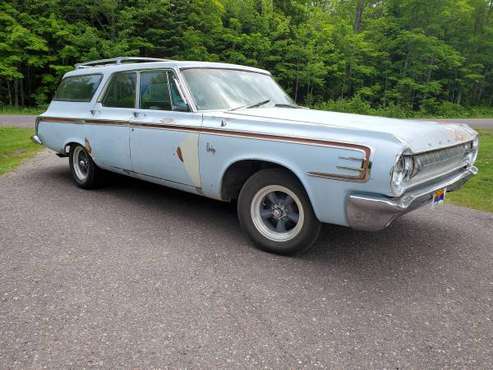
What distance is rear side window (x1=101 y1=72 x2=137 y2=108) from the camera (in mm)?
4736

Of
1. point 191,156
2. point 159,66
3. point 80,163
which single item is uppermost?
point 159,66

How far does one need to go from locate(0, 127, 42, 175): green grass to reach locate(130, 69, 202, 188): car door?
3.78m

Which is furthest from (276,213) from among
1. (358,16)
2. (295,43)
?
(358,16)

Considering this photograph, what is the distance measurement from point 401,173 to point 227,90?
2.21m

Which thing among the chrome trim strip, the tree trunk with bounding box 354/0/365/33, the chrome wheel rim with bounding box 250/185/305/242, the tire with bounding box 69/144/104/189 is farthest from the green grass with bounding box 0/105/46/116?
the tree trunk with bounding box 354/0/365/33

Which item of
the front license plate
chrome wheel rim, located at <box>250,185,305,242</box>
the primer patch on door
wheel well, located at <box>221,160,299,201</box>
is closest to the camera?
the front license plate

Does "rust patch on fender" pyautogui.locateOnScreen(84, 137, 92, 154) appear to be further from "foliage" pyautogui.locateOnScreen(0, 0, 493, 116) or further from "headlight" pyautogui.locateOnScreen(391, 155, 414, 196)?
"foliage" pyautogui.locateOnScreen(0, 0, 493, 116)

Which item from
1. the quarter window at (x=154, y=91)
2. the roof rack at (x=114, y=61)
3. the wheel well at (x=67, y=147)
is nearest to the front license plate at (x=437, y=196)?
the quarter window at (x=154, y=91)

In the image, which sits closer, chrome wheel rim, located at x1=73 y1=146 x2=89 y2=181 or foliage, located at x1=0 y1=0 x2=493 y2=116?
chrome wheel rim, located at x1=73 y1=146 x2=89 y2=181

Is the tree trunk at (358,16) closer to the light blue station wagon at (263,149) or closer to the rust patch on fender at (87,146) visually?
the light blue station wagon at (263,149)

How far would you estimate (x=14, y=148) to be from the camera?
9055 mm

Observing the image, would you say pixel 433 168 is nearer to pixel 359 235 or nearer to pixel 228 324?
pixel 359 235

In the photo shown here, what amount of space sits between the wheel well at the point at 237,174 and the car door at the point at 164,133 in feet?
1.14

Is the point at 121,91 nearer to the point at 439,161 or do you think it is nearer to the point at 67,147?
the point at 67,147
